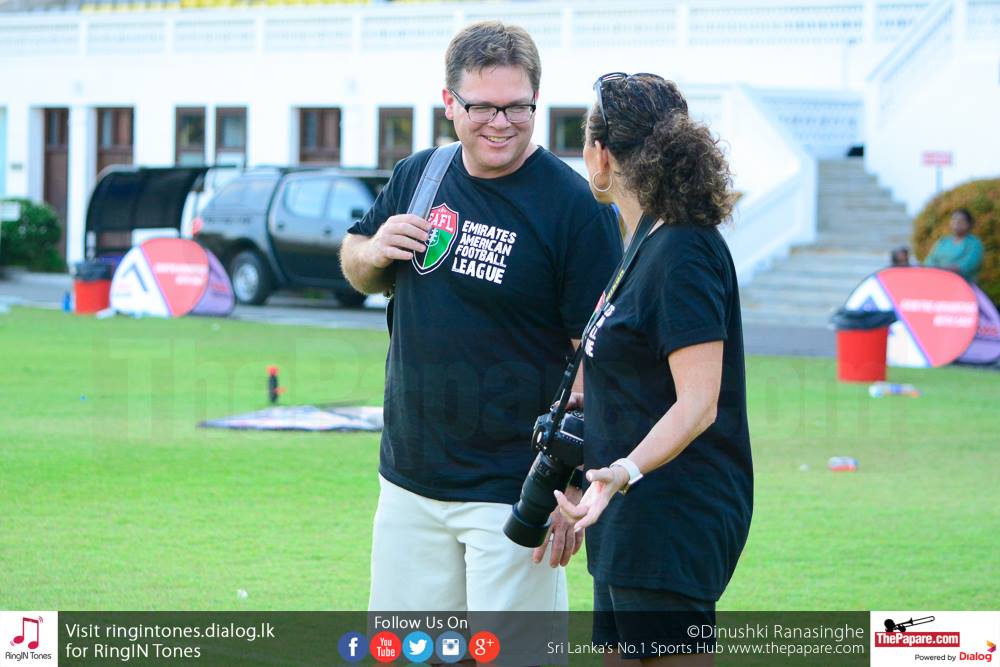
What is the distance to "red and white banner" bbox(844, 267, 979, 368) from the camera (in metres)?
15.8

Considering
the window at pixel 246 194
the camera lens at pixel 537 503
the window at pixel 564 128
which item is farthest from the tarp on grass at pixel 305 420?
the window at pixel 564 128

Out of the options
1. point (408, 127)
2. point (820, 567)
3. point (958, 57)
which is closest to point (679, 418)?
point (820, 567)

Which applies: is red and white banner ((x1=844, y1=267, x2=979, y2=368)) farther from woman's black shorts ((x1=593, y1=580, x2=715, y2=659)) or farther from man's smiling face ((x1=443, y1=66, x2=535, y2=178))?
woman's black shorts ((x1=593, y1=580, x2=715, y2=659))

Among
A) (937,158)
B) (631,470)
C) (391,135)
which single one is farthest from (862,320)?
(391,135)

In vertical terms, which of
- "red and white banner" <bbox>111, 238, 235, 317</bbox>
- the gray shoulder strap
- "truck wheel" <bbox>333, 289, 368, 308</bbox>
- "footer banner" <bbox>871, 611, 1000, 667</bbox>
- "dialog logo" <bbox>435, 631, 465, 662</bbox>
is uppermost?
the gray shoulder strap

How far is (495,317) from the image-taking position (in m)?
4.40

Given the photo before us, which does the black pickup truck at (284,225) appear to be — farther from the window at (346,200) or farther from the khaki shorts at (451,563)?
the khaki shorts at (451,563)

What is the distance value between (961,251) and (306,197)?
934 centimetres

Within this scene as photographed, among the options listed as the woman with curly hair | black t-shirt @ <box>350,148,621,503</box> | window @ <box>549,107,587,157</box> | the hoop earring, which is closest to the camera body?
the woman with curly hair

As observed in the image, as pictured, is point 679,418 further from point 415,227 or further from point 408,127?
point 408,127

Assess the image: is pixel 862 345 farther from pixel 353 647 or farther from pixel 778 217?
pixel 353 647

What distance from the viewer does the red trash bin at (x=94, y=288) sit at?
2152cm

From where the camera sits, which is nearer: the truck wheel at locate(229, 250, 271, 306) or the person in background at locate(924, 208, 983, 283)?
the person in background at locate(924, 208, 983, 283)

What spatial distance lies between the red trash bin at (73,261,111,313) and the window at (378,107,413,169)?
36.3 ft
